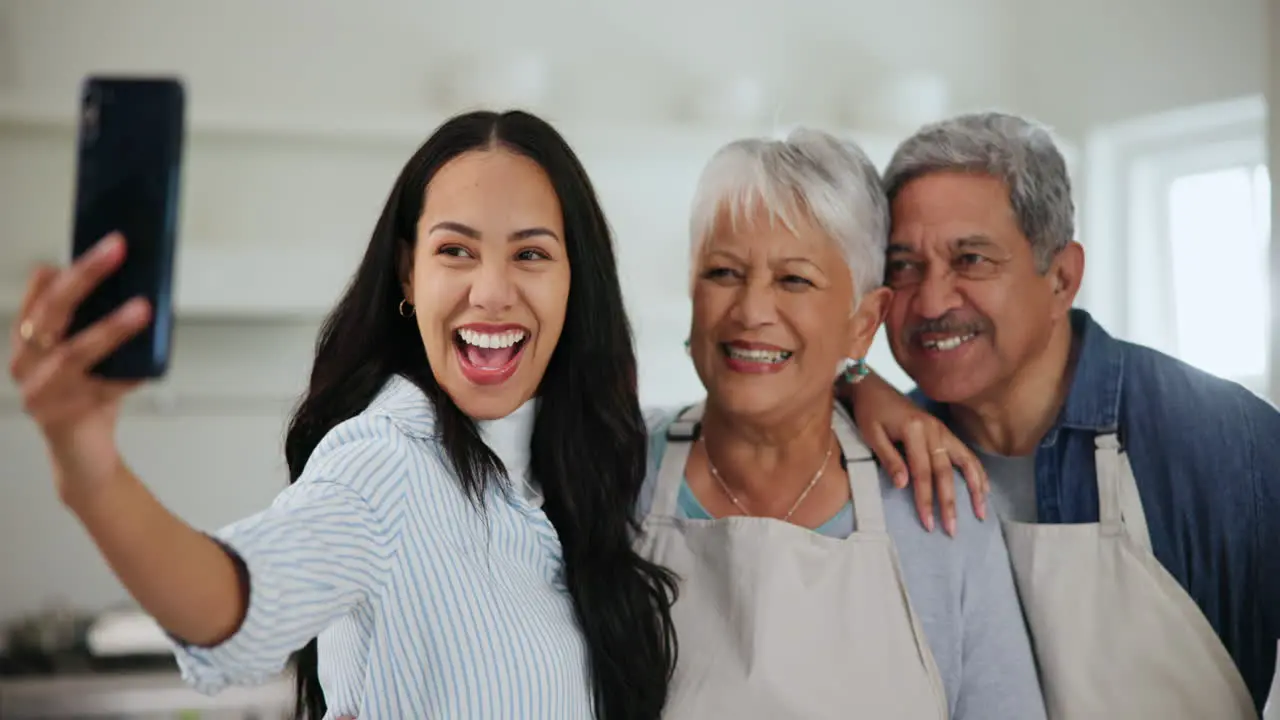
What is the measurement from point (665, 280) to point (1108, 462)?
235cm

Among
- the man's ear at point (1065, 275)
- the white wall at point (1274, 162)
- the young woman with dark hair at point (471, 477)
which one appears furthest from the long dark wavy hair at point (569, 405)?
the white wall at point (1274, 162)

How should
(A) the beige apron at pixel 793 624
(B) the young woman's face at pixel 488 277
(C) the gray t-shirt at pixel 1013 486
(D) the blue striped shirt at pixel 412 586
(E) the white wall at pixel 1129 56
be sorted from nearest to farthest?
(D) the blue striped shirt at pixel 412 586
(B) the young woman's face at pixel 488 277
(A) the beige apron at pixel 793 624
(C) the gray t-shirt at pixel 1013 486
(E) the white wall at pixel 1129 56

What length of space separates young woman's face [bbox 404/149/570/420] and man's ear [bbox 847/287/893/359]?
18.8 inches

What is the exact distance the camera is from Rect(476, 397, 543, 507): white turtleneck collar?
123 centimetres

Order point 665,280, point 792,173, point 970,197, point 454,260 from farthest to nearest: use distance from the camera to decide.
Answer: point 665,280
point 970,197
point 792,173
point 454,260

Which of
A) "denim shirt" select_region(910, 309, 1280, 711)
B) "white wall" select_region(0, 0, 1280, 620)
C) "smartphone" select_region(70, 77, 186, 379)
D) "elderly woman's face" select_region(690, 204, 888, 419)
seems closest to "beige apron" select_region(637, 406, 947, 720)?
"elderly woman's face" select_region(690, 204, 888, 419)

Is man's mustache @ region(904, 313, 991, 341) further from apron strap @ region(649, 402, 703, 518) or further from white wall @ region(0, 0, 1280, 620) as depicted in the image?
white wall @ region(0, 0, 1280, 620)

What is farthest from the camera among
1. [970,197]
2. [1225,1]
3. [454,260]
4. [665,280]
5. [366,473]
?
[665,280]

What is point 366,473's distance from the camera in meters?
1.01

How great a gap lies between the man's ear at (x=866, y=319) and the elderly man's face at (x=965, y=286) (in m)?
0.05

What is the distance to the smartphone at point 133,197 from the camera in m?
0.68

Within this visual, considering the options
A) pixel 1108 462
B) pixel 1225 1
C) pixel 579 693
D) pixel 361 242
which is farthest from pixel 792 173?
pixel 1225 1

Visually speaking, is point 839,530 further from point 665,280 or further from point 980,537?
point 665,280

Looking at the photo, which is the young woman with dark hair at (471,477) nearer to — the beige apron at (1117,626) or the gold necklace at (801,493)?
the gold necklace at (801,493)
